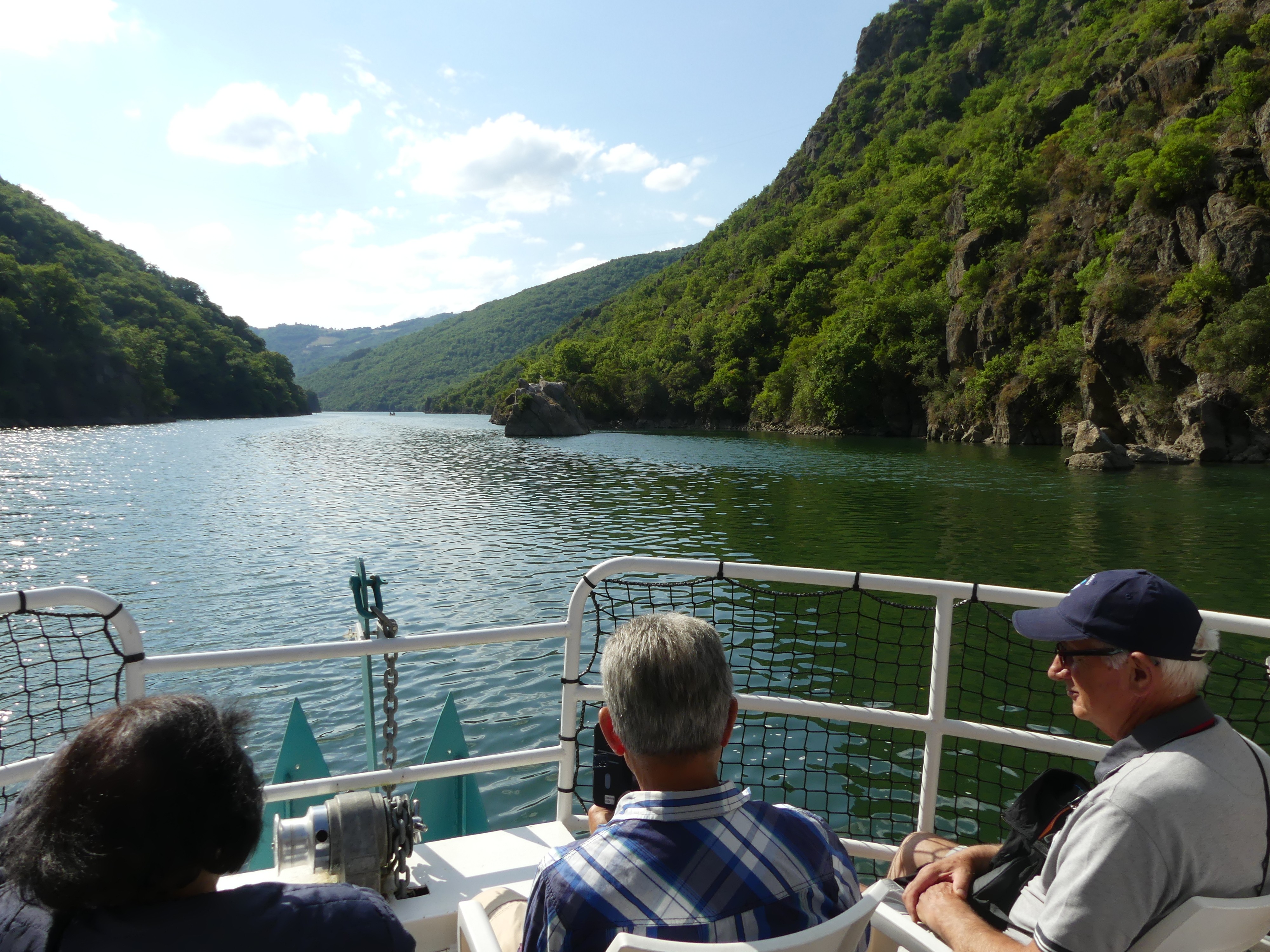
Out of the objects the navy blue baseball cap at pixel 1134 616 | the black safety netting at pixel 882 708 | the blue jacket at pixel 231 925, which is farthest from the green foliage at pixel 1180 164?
the blue jacket at pixel 231 925

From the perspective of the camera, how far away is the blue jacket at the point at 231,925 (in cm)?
98

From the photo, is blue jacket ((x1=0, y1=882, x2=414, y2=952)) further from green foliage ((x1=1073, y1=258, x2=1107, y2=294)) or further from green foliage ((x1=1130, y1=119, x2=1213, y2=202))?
green foliage ((x1=1073, y1=258, x2=1107, y2=294))

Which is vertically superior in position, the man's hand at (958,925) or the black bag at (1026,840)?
the black bag at (1026,840)

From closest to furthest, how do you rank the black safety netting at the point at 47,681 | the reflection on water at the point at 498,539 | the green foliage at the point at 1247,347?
the black safety netting at the point at 47,681, the reflection on water at the point at 498,539, the green foliage at the point at 1247,347

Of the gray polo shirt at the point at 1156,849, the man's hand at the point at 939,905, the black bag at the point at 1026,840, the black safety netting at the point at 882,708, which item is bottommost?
the black safety netting at the point at 882,708

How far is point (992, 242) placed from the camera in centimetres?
5091

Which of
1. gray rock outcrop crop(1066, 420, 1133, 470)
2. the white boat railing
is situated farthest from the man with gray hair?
gray rock outcrop crop(1066, 420, 1133, 470)

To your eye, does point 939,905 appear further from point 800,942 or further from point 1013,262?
point 1013,262

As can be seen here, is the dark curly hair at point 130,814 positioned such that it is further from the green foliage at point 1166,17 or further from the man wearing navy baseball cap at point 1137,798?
the green foliage at point 1166,17

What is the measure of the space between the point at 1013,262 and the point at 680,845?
176ft

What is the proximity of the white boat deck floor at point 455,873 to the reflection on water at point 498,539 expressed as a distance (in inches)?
74.5

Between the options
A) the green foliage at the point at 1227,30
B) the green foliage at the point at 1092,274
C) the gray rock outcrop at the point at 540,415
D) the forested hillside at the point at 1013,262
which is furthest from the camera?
the gray rock outcrop at the point at 540,415

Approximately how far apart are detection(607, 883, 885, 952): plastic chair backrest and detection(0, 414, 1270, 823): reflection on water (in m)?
3.43

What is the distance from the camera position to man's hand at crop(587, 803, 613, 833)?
7.69 ft
